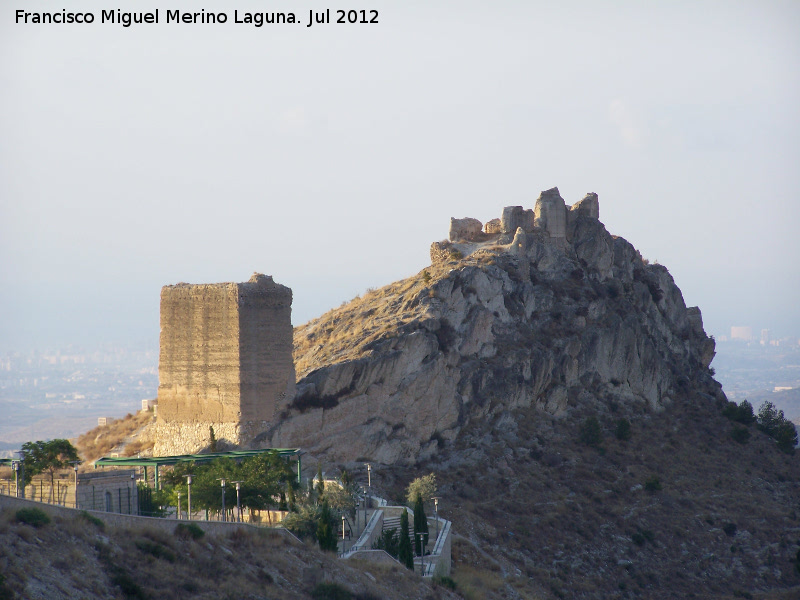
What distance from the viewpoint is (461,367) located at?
56.7 metres

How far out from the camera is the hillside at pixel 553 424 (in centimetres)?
5097

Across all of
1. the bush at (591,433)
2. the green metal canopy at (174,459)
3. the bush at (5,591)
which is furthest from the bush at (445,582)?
the bush at (591,433)

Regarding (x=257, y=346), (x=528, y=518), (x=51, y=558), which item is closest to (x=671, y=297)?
(x=528, y=518)

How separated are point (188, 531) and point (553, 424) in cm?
3071

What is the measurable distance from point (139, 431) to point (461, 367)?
45.2ft

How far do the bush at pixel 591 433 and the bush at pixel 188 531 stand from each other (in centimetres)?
3074

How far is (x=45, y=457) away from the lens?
123ft

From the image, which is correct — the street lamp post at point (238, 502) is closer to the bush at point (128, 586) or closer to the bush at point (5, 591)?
Answer: the bush at point (128, 586)

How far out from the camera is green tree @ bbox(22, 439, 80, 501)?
36.9m

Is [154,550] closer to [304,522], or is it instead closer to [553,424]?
[304,522]

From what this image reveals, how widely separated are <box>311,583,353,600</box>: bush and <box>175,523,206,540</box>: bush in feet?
9.86

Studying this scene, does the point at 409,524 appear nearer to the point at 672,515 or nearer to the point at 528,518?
the point at 528,518

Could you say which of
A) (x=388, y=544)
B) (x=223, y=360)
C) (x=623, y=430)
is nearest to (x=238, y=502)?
(x=388, y=544)

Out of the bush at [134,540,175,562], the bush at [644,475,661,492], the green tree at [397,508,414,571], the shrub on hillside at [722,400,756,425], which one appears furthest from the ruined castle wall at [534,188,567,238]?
the bush at [134,540,175,562]
